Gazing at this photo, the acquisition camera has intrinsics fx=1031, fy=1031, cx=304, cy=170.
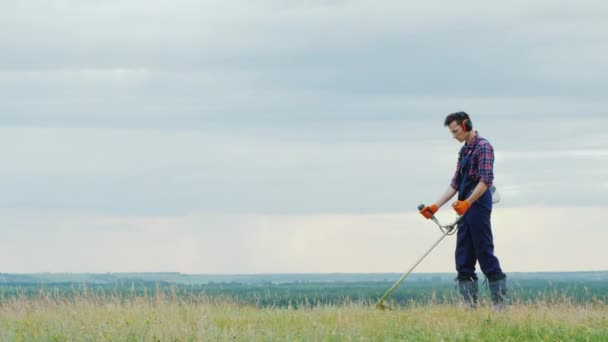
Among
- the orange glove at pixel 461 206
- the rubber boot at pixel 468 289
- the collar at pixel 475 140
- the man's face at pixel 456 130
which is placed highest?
the man's face at pixel 456 130

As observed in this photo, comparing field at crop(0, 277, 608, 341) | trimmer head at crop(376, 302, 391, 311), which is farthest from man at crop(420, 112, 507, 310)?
trimmer head at crop(376, 302, 391, 311)

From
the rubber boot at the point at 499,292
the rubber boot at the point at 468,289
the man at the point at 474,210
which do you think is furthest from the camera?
the rubber boot at the point at 468,289

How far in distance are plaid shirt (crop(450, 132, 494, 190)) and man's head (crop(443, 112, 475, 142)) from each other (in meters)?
0.16

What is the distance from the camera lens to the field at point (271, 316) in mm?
10195

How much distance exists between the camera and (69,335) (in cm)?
995

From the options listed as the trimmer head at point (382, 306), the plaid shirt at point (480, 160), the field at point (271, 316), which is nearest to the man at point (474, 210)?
the plaid shirt at point (480, 160)

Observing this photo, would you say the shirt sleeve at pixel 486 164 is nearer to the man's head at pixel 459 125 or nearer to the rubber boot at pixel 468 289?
the man's head at pixel 459 125

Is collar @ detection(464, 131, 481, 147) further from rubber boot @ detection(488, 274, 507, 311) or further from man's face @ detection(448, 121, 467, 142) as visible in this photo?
rubber boot @ detection(488, 274, 507, 311)

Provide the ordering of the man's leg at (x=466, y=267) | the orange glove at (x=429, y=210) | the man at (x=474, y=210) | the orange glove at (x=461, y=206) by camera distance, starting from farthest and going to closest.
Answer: the orange glove at (x=429, y=210), the man's leg at (x=466, y=267), the man at (x=474, y=210), the orange glove at (x=461, y=206)

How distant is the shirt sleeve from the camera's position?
13023 millimetres

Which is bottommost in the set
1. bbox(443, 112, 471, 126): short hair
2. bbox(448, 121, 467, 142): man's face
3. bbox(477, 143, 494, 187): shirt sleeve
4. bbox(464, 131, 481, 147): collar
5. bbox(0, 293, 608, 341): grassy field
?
bbox(0, 293, 608, 341): grassy field

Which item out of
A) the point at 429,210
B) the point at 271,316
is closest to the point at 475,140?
the point at 429,210

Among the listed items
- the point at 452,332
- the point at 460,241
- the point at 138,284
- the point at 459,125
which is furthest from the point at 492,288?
the point at 138,284

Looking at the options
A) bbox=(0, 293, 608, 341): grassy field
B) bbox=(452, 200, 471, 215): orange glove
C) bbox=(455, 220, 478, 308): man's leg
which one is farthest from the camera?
bbox=(455, 220, 478, 308): man's leg
